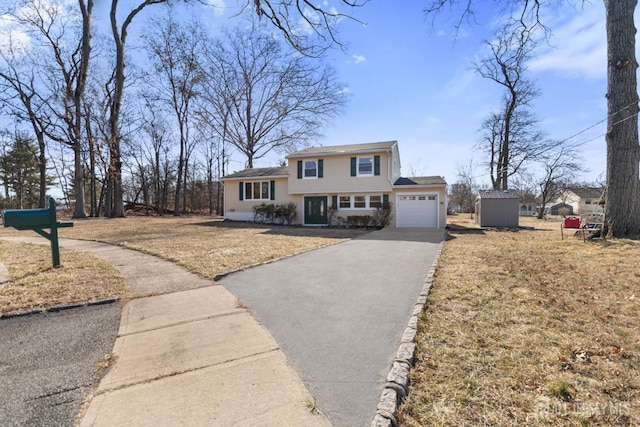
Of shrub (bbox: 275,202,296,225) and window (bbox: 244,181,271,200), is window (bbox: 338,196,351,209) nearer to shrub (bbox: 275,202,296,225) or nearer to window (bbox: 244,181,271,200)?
shrub (bbox: 275,202,296,225)

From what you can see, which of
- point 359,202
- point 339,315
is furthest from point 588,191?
point 339,315

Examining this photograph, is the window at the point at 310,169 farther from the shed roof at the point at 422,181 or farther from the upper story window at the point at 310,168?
the shed roof at the point at 422,181

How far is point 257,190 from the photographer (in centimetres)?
2077

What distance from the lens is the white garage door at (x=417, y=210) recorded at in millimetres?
16938

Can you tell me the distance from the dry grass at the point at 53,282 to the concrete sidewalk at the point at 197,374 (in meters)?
0.98

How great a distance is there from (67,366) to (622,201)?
13311 mm

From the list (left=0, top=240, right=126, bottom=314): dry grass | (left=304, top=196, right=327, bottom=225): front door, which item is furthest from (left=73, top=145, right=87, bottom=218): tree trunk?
(left=0, top=240, right=126, bottom=314): dry grass

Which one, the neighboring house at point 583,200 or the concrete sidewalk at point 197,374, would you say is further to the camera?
the neighboring house at point 583,200

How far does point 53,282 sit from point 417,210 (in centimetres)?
1609

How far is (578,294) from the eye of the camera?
4469 mm

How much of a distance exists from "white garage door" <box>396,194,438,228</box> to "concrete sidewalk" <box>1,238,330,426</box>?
48.1 feet

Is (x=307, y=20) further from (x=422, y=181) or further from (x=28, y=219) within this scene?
(x=422, y=181)

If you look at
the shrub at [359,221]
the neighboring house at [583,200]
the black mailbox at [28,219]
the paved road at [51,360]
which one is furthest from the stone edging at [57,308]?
the neighboring house at [583,200]

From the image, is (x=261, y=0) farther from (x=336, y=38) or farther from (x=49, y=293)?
(x=49, y=293)
